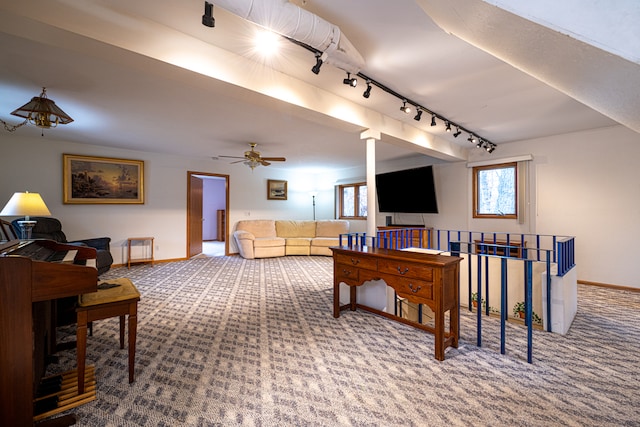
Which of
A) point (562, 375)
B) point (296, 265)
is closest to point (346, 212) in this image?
point (296, 265)

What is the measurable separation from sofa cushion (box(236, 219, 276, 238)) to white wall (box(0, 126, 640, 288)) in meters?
1.44

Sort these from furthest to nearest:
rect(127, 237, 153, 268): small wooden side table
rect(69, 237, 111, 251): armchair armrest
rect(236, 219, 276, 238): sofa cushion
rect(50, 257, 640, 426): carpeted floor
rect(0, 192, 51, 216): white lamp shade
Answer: rect(236, 219, 276, 238): sofa cushion → rect(127, 237, 153, 268): small wooden side table → rect(69, 237, 111, 251): armchair armrest → rect(0, 192, 51, 216): white lamp shade → rect(50, 257, 640, 426): carpeted floor

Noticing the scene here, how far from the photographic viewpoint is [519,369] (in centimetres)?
200

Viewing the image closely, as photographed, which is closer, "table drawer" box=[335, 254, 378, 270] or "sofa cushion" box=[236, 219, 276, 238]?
"table drawer" box=[335, 254, 378, 270]

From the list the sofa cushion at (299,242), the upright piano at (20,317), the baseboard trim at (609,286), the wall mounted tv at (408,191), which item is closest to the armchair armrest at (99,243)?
the sofa cushion at (299,242)

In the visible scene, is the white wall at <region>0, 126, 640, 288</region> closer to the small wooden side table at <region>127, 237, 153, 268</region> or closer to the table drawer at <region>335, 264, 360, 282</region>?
the small wooden side table at <region>127, 237, 153, 268</region>

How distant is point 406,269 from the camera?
7.60ft

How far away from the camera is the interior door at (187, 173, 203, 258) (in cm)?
652

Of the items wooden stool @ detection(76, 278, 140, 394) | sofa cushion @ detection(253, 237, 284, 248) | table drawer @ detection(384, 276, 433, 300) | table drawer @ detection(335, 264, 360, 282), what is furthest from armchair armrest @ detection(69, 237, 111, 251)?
table drawer @ detection(384, 276, 433, 300)

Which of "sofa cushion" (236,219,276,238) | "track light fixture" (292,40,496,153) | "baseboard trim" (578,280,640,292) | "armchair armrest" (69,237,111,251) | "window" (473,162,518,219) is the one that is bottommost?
"baseboard trim" (578,280,640,292)

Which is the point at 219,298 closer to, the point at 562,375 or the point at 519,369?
the point at 519,369

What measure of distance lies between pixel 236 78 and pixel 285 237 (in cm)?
559

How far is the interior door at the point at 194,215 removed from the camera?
21.4ft

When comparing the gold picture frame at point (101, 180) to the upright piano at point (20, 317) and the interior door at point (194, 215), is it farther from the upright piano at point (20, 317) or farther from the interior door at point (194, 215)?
the upright piano at point (20, 317)
